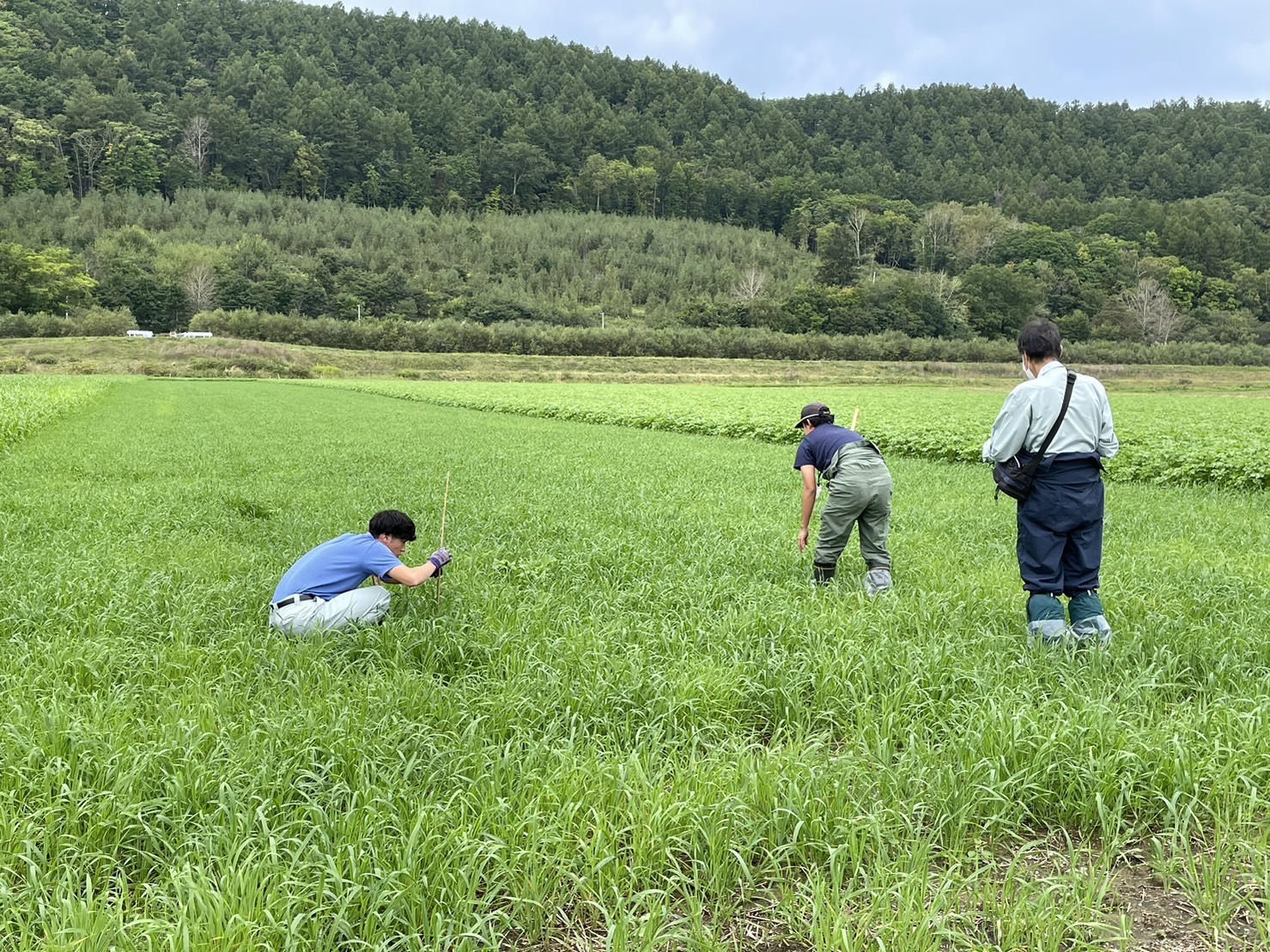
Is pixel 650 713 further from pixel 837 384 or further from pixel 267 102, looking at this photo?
pixel 267 102

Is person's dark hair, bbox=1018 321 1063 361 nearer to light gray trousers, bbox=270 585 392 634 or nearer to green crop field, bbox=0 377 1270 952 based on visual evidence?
green crop field, bbox=0 377 1270 952

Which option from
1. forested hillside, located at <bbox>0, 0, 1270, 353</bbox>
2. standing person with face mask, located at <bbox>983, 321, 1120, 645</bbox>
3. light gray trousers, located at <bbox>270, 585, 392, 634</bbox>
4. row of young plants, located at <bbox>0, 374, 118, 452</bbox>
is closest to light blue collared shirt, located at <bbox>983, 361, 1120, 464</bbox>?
standing person with face mask, located at <bbox>983, 321, 1120, 645</bbox>

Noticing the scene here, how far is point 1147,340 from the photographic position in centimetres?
9469

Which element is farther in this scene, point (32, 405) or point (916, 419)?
point (916, 419)

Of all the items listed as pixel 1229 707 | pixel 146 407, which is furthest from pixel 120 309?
pixel 1229 707

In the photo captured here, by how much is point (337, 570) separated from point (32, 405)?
22105 mm

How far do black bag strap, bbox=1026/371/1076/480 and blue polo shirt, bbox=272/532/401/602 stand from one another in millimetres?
4271

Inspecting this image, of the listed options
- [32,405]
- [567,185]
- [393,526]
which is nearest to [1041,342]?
[393,526]

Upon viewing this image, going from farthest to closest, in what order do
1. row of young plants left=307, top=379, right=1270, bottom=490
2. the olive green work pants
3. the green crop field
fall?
row of young plants left=307, top=379, right=1270, bottom=490 < the olive green work pants < the green crop field

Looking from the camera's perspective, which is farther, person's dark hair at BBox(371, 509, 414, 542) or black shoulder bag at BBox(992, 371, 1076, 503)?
person's dark hair at BBox(371, 509, 414, 542)

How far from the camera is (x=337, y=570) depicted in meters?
5.10

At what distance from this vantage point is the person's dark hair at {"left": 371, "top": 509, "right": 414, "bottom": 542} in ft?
17.2

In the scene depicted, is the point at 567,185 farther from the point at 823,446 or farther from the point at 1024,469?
the point at 1024,469

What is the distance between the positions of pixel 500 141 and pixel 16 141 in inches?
3341
